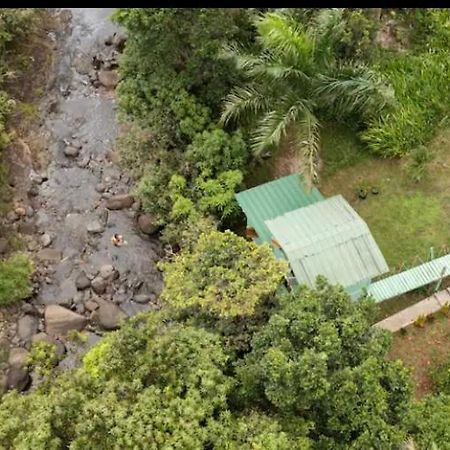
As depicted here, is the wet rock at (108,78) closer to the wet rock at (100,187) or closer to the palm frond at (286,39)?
the wet rock at (100,187)

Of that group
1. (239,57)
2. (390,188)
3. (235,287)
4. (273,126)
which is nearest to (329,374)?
(235,287)

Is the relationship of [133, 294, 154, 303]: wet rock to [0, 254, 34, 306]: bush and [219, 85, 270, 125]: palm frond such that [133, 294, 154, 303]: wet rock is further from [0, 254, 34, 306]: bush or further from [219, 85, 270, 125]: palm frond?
[219, 85, 270, 125]: palm frond

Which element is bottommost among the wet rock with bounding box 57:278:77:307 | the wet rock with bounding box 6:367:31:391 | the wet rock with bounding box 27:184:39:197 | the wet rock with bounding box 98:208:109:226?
the wet rock with bounding box 6:367:31:391

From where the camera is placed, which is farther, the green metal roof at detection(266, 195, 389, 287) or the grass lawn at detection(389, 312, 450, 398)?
the grass lawn at detection(389, 312, 450, 398)

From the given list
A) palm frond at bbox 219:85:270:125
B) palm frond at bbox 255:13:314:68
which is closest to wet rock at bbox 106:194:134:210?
palm frond at bbox 219:85:270:125

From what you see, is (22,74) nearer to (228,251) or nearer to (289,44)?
(289,44)

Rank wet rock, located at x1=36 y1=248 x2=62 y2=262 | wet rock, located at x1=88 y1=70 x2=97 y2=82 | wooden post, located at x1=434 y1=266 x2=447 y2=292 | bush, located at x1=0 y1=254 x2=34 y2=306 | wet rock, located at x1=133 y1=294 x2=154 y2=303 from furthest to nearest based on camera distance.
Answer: wet rock, located at x1=88 y1=70 x2=97 y2=82, wet rock, located at x1=36 y1=248 x2=62 y2=262, wet rock, located at x1=133 y1=294 x2=154 y2=303, bush, located at x1=0 y1=254 x2=34 y2=306, wooden post, located at x1=434 y1=266 x2=447 y2=292

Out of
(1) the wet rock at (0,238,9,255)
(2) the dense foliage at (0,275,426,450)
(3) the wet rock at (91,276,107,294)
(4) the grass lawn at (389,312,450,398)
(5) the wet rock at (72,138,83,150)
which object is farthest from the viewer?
(5) the wet rock at (72,138,83,150)

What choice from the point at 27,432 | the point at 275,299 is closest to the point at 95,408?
the point at 27,432
